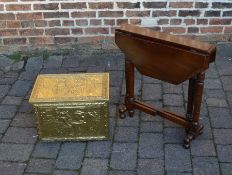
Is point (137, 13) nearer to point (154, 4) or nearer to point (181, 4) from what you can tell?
point (154, 4)

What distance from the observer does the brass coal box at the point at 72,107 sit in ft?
9.30

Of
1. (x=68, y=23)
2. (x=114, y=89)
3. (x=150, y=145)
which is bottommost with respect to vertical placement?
(x=150, y=145)

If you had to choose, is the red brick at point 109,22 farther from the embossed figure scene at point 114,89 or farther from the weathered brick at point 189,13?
the weathered brick at point 189,13

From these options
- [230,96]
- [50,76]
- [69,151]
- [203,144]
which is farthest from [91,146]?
[230,96]

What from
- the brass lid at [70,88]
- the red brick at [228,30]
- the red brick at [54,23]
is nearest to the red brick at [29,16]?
the red brick at [54,23]

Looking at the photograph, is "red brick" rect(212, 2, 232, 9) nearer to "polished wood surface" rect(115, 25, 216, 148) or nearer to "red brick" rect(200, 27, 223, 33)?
"red brick" rect(200, 27, 223, 33)

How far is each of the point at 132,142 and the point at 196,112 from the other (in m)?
0.57

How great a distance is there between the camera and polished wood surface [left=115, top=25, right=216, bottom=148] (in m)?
2.57

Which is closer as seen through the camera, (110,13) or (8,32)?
(110,13)

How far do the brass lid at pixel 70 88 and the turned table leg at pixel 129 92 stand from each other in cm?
19

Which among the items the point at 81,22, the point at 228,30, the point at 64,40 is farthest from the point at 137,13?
the point at 228,30

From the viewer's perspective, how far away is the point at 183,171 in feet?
8.87

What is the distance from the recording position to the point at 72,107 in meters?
2.86

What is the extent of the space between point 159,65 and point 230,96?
1.06 metres
